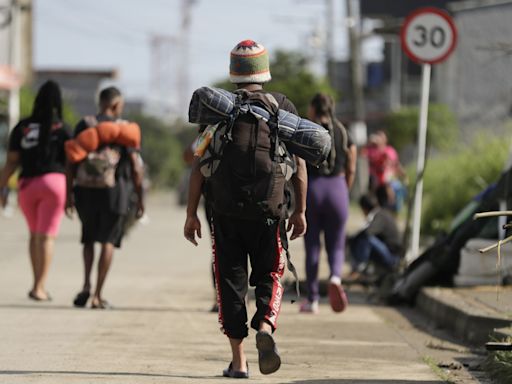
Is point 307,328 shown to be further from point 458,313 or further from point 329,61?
point 329,61

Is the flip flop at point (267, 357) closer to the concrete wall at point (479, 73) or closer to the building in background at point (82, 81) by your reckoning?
the concrete wall at point (479, 73)

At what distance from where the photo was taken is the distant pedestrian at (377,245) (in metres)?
15.0

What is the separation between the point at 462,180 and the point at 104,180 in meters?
11.3

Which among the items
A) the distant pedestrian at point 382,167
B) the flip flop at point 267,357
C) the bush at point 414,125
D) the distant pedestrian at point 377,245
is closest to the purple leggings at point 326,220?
the distant pedestrian at point 377,245

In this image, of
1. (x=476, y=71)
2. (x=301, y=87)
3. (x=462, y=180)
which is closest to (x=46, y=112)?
(x=462, y=180)

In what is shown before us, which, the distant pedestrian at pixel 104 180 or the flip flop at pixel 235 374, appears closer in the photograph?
the flip flop at pixel 235 374

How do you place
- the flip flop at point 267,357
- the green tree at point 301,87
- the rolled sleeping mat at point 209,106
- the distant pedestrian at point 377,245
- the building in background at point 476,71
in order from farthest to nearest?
1. the green tree at point 301,87
2. the building in background at point 476,71
3. the distant pedestrian at point 377,245
4. the rolled sleeping mat at point 209,106
5. the flip flop at point 267,357

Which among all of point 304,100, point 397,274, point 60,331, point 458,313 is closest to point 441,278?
point 397,274

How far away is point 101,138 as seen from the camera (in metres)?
12.1

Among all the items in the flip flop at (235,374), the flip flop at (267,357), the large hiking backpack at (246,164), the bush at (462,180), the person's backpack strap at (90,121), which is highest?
the large hiking backpack at (246,164)

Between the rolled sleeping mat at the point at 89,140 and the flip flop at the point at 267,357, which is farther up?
the rolled sleeping mat at the point at 89,140

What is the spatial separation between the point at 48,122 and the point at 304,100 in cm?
4301

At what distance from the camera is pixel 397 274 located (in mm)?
14039

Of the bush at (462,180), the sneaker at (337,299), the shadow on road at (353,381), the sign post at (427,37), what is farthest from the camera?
the bush at (462,180)
